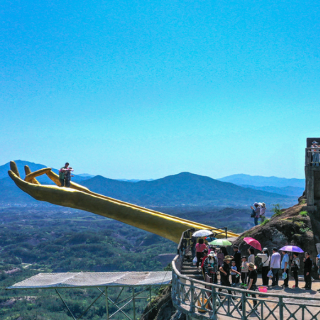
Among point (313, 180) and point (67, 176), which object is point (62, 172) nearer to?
point (67, 176)

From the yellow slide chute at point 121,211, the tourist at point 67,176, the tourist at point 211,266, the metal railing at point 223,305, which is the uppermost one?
the tourist at point 67,176

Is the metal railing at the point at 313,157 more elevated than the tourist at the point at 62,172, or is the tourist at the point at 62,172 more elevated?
the metal railing at the point at 313,157

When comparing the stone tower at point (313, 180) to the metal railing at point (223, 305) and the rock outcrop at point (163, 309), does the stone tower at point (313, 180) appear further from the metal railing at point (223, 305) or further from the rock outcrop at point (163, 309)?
the rock outcrop at point (163, 309)

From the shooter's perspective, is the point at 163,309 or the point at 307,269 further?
the point at 163,309

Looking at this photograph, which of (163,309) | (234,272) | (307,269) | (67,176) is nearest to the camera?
(234,272)

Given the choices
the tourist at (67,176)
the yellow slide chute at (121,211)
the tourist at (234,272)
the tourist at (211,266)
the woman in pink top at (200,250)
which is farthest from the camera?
the tourist at (67,176)

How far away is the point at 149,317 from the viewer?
30.3 metres

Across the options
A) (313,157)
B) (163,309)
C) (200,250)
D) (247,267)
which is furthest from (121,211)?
(247,267)

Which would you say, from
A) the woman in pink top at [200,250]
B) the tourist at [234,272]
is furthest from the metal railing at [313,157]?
the tourist at [234,272]

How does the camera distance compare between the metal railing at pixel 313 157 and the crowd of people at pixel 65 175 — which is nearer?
the metal railing at pixel 313 157

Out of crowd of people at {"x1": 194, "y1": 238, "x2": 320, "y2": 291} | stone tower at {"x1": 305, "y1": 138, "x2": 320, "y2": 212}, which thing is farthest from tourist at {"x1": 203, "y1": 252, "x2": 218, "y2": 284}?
stone tower at {"x1": 305, "y1": 138, "x2": 320, "y2": 212}

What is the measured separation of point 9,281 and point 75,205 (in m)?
184

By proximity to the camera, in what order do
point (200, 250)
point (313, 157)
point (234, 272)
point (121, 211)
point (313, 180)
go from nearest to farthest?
point (234, 272), point (200, 250), point (313, 180), point (313, 157), point (121, 211)

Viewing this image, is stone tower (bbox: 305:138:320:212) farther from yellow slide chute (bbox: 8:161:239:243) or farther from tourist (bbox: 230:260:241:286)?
tourist (bbox: 230:260:241:286)
